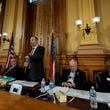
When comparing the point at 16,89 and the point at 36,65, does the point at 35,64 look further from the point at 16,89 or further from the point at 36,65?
the point at 16,89

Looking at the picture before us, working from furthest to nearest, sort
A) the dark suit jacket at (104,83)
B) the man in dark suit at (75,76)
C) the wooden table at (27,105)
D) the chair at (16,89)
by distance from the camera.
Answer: the man in dark suit at (75,76) → the dark suit jacket at (104,83) → the chair at (16,89) → the wooden table at (27,105)

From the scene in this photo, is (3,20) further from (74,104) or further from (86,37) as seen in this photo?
(74,104)

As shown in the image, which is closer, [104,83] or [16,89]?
[16,89]

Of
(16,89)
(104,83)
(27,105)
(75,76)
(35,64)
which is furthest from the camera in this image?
(35,64)

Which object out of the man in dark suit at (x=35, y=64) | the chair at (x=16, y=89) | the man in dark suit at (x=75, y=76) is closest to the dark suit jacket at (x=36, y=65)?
the man in dark suit at (x=35, y=64)

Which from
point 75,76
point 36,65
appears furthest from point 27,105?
point 36,65

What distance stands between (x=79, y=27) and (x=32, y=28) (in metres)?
1.87

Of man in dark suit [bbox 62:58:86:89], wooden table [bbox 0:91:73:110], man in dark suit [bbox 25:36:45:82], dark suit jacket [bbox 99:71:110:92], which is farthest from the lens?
man in dark suit [bbox 25:36:45:82]

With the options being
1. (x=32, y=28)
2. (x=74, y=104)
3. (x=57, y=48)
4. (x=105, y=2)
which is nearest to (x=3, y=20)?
(x=32, y=28)

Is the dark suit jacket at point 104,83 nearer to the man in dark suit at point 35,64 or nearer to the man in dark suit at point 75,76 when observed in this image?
the man in dark suit at point 75,76

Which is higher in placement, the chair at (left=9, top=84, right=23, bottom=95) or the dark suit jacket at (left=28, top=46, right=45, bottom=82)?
the dark suit jacket at (left=28, top=46, right=45, bottom=82)

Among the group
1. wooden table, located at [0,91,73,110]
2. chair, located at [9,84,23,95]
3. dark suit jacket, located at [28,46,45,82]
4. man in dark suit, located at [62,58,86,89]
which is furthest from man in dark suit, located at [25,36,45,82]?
wooden table, located at [0,91,73,110]

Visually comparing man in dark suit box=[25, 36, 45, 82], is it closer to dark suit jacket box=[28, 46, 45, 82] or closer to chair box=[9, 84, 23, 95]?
dark suit jacket box=[28, 46, 45, 82]

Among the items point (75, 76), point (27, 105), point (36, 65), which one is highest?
point (36, 65)
